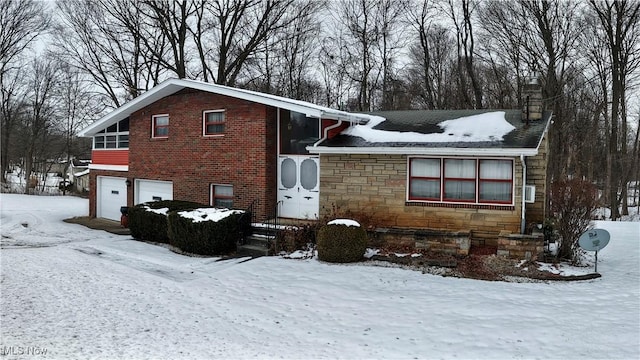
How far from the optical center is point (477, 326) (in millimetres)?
6824

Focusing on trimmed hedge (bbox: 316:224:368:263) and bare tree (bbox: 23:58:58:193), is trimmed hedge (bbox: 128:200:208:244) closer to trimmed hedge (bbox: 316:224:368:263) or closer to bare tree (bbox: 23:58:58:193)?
trimmed hedge (bbox: 316:224:368:263)

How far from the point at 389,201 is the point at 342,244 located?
260cm

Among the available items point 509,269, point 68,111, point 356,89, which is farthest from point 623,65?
point 68,111

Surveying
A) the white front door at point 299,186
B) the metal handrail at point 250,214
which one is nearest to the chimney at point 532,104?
the white front door at point 299,186

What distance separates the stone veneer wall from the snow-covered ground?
8.52 feet

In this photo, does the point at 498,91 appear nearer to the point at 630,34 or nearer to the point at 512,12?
the point at 512,12

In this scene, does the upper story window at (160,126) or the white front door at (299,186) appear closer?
the white front door at (299,186)

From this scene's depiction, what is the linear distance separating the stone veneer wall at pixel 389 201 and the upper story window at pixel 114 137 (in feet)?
32.3

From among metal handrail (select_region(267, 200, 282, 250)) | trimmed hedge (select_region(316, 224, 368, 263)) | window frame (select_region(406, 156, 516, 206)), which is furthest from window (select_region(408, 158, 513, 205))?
metal handrail (select_region(267, 200, 282, 250))

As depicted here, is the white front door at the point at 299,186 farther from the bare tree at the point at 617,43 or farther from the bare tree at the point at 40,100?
the bare tree at the point at 40,100

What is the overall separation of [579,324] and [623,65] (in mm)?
26339

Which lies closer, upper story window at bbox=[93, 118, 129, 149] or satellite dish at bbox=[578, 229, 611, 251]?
satellite dish at bbox=[578, 229, 611, 251]

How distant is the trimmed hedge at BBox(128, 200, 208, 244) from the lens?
550 inches

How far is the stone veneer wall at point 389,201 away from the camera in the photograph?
1176 centimetres
